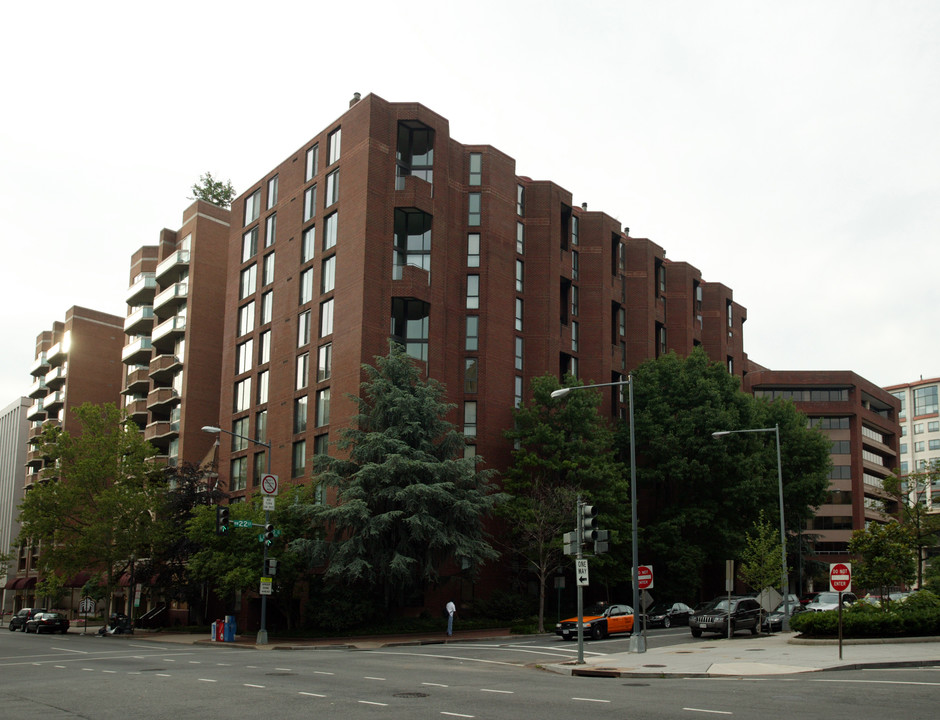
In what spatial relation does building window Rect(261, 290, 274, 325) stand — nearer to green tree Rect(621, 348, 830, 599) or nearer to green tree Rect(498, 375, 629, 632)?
green tree Rect(498, 375, 629, 632)

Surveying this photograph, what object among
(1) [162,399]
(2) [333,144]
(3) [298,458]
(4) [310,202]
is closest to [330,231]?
(4) [310,202]

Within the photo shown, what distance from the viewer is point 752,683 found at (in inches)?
756

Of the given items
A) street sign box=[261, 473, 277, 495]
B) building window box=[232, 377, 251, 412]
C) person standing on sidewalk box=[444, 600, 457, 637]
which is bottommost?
person standing on sidewalk box=[444, 600, 457, 637]

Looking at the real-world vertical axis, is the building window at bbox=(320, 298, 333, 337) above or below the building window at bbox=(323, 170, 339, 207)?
below

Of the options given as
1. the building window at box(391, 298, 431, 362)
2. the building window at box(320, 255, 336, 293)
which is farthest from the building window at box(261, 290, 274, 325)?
the building window at box(391, 298, 431, 362)

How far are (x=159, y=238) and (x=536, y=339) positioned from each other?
39.4m

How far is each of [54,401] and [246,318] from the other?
42.4 metres

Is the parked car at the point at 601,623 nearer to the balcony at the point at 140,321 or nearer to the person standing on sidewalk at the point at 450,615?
the person standing on sidewalk at the point at 450,615

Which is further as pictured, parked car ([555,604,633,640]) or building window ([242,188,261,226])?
building window ([242,188,261,226])

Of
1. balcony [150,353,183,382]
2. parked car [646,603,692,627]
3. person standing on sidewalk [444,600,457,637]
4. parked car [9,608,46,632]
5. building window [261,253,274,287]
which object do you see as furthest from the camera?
balcony [150,353,183,382]

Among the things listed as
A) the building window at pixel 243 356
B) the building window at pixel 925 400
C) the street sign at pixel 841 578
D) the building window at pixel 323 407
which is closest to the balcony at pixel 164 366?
the building window at pixel 243 356

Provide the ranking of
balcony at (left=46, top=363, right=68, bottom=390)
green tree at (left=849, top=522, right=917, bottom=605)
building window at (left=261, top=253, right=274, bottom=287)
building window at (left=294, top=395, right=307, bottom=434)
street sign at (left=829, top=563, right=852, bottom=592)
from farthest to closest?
balcony at (left=46, top=363, right=68, bottom=390) < building window at (left=261, top=253, right=274, bottom=287) < building window at (left=294, top=395, right=307, bottom=434) < green tree at (left=849, top=522, right=917, bottom=605) < street sign at (left=829, top=563, right=852, bottom=592)

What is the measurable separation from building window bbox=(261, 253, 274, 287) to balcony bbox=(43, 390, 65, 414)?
42.7 meters

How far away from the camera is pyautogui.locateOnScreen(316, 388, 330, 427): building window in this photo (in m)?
51.2
